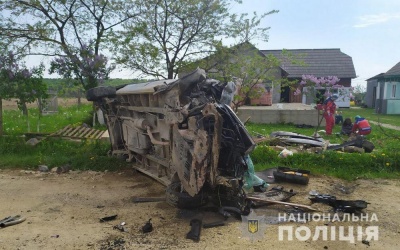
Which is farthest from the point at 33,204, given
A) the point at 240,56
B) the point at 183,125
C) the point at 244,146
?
the point at 240,56

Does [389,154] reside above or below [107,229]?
above

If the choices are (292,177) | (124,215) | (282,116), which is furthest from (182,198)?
(282,116)

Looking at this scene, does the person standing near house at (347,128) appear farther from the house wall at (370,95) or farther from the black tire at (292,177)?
the house wall at (370,95)

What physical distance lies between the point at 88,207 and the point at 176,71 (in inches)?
282

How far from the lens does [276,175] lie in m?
6.93

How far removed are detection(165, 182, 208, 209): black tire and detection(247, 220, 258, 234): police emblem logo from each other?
773 millimetres

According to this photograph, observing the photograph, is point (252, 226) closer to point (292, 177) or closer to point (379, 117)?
point (292, 177)

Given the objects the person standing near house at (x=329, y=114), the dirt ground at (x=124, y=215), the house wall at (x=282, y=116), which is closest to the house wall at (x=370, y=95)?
the house wall at (x=282, y=116)

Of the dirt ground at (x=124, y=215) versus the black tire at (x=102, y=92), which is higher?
the black tire at (x=102, y=92)

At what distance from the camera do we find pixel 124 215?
5254 mm

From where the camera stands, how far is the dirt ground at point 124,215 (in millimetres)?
4266

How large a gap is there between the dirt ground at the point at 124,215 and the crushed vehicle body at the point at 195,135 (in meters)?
0.54

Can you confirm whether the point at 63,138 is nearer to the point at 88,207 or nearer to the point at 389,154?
the point at 88,207

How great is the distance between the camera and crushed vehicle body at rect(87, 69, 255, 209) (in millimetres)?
4647
